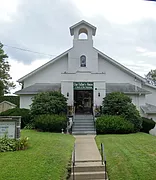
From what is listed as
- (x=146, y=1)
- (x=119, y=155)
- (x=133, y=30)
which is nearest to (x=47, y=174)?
(x=119, y=155)

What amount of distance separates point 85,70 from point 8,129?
46.7 feet

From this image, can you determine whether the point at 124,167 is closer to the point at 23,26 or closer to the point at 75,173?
the point at 75,173

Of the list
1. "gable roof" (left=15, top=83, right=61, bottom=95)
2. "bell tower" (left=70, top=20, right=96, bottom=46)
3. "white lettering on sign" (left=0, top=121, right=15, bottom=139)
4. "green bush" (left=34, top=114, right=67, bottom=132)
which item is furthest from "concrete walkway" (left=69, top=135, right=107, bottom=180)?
"bell tower" (left=70, top=20, right=96, bottom=46)

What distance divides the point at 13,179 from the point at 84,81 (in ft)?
52.3

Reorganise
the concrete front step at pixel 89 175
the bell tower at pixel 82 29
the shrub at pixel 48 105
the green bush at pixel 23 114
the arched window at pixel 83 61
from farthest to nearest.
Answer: the arched window at pixel 83 61 → the bell tower at pixel 82 29 → the green bush at pixel 23 114 → the shrub at pixel 48 105 → the concrete front step at pixel 89 175

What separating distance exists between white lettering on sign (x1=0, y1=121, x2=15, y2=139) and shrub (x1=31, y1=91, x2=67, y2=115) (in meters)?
8.04

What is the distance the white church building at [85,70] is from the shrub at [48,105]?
11.7 feet

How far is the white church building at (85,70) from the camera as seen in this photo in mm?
23500

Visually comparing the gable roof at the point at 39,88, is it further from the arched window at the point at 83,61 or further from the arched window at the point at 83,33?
the arched window at the point at 83,33

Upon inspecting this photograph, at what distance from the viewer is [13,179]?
6805 mm

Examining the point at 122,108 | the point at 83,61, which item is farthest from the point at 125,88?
the point at 122,108

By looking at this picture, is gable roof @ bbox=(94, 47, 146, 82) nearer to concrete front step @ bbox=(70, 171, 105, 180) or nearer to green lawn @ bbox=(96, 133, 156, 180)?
green lawn @ bbox=(96, 133, 156, 180)

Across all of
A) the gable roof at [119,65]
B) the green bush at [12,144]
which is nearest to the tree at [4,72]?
the gable roof at [119,65]

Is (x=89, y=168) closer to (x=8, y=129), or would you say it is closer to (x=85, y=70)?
(x=8, y=129)
